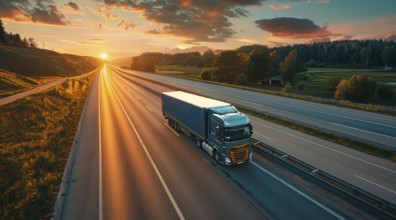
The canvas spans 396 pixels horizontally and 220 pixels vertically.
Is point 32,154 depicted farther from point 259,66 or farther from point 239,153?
point 259,66

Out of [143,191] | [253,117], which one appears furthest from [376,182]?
[253,117]

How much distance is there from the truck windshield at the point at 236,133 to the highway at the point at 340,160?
4.49 meters

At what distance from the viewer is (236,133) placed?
45.8 feet

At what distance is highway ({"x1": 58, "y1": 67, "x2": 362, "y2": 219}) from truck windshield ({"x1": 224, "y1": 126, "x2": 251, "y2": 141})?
2146 millimetres

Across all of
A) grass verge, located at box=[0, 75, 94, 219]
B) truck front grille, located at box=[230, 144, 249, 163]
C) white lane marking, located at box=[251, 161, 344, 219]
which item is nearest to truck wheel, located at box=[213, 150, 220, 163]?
truck front grille, located at box=[230, 144, 249, 163]

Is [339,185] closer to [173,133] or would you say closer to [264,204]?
[264,204]

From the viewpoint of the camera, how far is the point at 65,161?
15.5m

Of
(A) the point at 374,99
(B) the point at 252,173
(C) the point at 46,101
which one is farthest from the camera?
(A) the point at 374,99

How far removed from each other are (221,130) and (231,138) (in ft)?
2.64

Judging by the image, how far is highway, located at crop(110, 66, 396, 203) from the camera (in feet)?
39.9

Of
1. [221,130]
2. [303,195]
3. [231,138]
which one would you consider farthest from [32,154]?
[303,195]

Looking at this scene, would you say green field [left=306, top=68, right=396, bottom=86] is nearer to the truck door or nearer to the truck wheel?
the truck door

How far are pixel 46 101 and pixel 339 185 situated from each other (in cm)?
3723

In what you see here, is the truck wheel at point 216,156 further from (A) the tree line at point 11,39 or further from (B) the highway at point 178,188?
(A) the tree line at point 11,39
